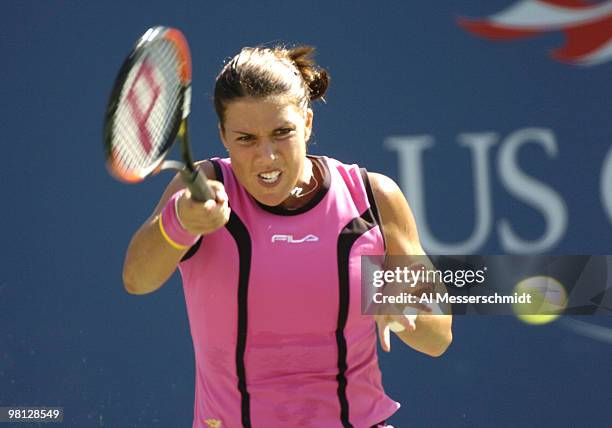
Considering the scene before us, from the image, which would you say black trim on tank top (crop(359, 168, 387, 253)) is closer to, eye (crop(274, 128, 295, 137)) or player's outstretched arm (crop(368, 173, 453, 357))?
player's outstretched arm (crop(368, 173, 453, 357))

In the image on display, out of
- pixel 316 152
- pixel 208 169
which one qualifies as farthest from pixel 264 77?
pixel 316 152

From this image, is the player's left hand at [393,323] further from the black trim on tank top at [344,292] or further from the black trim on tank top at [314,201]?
the black trim on tank top at [314,201]

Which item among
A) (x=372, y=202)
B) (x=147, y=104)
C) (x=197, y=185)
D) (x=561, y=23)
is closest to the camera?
(x=197, y=185)

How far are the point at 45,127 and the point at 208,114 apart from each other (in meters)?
0.63

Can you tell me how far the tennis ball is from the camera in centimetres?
437

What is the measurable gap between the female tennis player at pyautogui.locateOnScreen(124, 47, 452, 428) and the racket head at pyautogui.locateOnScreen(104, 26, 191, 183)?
0.76 ft

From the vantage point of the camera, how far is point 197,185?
7.58 ft

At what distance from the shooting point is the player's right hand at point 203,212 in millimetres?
2316

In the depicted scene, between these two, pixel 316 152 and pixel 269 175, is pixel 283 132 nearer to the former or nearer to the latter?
pixel 269 175

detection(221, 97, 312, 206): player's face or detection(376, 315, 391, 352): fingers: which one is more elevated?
detection(221, 97, 312, 206): player's face

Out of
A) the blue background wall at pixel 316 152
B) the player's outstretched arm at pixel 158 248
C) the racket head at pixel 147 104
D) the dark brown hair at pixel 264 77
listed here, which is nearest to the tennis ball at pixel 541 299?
the blue background wall at pixel 316 152

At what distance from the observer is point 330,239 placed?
9.20ft

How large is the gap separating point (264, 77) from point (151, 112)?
35 centimetres

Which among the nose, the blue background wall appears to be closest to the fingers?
the nose
